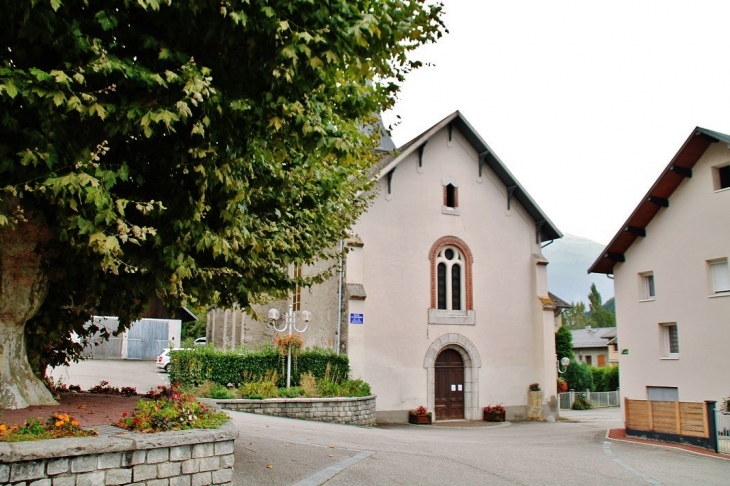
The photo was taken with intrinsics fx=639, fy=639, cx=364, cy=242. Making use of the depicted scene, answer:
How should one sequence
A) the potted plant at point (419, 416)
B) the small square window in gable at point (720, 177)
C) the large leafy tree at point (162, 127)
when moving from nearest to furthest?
the large leafy tree at point (162, 127) → the small square window in gable at point (720, 177) → the potted plant at point (419, 416)

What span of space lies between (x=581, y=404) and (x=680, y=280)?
53.5 ft

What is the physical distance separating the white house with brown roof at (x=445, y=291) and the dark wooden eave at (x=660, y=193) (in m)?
2.88

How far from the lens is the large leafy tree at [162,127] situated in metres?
6.08

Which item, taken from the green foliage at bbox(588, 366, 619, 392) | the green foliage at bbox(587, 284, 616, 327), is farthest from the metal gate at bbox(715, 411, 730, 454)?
the green foliage at bbox(587, 284, 616, 327)

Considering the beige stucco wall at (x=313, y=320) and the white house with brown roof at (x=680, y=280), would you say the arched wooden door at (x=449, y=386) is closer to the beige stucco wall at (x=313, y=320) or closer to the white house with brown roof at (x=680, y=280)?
the beige stucco wall at (x=313, y=320)

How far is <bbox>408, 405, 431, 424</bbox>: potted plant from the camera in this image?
20922 millimetres

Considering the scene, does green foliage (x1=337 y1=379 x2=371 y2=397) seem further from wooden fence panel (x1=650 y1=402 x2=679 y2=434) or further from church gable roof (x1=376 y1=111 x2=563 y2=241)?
wooden fence panel (x1=650 y1=402 x2=679 y2=434)

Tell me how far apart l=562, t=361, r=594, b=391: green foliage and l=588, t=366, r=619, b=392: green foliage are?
3.36 metres

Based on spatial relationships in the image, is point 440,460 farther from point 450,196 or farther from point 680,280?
point 450,196

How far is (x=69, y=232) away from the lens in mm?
6742

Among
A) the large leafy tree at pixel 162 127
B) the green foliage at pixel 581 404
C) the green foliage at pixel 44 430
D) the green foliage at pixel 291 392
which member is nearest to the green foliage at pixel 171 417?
the green foliage at pixel 44 430

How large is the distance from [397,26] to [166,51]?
7.94 feet

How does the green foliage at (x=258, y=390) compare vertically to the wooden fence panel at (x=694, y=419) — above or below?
above

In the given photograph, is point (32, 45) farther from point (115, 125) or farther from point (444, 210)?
point (444, 210)
